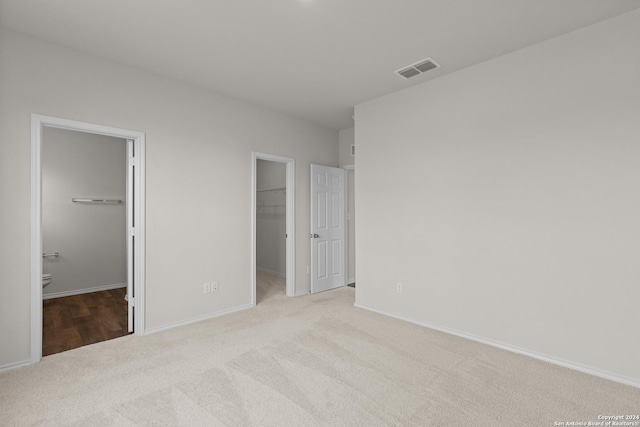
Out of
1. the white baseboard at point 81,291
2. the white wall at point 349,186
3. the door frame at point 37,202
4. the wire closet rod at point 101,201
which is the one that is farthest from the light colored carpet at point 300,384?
the wire closet rod at point 101,201

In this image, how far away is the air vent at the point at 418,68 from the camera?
291 cm

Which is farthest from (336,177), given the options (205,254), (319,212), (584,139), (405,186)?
(584,139)

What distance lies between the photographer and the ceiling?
214 centimetres

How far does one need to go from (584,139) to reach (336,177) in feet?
10.2

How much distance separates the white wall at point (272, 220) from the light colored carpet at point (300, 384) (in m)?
3.02

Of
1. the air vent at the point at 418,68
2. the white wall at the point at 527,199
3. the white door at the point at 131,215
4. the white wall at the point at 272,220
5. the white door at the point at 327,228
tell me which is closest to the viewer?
the white wall at the point at 527,199

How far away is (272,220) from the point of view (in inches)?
247

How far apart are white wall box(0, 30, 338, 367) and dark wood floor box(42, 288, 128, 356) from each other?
440mm

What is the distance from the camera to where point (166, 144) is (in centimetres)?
321

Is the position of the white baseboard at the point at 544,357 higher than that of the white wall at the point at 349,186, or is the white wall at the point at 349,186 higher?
the white wall at the point at 349,186

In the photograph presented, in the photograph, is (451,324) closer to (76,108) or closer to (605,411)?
(605,411)

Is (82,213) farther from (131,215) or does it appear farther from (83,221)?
(131,215)

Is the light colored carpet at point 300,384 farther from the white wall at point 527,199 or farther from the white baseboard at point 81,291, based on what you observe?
the white baseboard at point 81,291

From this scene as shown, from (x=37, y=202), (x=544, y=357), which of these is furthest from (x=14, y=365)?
(x=544, y=357)
